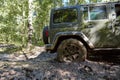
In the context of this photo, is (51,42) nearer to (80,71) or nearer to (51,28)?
(51,28)

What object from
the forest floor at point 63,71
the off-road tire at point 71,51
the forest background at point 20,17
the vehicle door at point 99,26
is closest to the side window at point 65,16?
the vehicle door at point 99,26

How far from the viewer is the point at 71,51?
7.93m

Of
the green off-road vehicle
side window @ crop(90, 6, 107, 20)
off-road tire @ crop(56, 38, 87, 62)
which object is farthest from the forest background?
side window @ crop(90, 6, 107, 20)

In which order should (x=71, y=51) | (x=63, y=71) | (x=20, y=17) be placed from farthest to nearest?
(x=20, y=17), (x=71, y=51), (x=63, y=71)

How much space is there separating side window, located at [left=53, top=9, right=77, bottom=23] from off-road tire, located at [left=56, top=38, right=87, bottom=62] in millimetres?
769

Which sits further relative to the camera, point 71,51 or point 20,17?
point 20,17

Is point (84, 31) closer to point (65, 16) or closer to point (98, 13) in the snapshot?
point (98, 13)

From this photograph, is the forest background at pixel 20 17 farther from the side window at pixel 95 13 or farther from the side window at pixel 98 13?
the side window at pixel 98 13

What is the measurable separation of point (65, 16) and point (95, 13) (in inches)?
43.2

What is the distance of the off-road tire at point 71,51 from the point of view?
7.75 metres

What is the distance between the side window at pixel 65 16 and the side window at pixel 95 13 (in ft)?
1.31

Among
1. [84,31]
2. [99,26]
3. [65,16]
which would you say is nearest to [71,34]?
[84,31]

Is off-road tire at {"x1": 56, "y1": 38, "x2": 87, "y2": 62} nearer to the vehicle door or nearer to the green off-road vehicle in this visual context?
the green off-road vehicle

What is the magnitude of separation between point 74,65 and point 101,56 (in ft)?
6.32
